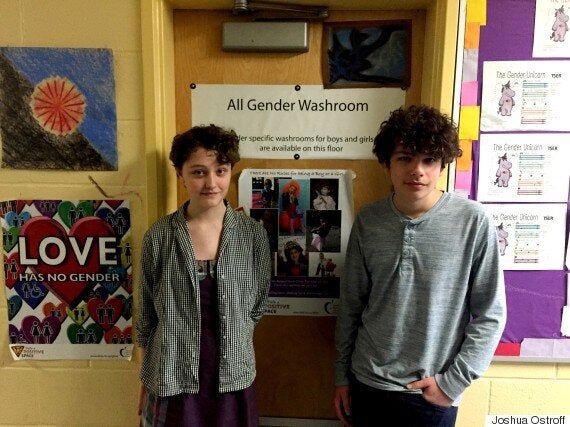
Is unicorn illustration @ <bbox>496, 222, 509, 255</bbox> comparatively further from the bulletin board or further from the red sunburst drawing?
the red sunburst drawing

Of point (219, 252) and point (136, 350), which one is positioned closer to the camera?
point (219, 252)

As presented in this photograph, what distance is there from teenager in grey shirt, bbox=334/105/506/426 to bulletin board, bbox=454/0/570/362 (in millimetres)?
287

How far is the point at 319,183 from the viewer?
1.57 meters

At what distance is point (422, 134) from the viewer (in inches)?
45.8

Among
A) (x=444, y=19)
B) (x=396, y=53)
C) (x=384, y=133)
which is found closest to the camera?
(x=384, y=133)

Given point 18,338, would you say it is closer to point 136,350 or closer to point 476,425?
point 136,350

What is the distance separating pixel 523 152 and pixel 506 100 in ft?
0.55

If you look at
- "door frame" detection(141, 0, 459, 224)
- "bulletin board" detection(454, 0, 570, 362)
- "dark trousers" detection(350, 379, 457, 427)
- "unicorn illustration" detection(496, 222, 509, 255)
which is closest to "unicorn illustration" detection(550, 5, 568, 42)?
"bulletin board" detection(454, 0, 570, 362)

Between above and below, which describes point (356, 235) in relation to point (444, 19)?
below

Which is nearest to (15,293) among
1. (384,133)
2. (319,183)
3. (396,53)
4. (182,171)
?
(182,171)

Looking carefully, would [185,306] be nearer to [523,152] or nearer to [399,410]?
[399,410]

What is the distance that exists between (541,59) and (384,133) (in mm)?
597

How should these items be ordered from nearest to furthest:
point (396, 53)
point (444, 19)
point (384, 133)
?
point (384, 133), point (444, 19), point (396, 53)

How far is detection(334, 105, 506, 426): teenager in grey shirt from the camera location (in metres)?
1.18
